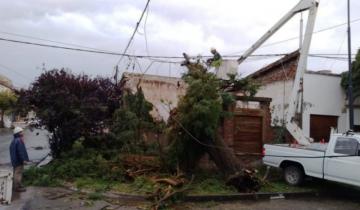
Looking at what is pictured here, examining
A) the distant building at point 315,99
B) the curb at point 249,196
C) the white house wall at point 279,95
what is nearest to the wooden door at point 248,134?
the curb at point 249,196

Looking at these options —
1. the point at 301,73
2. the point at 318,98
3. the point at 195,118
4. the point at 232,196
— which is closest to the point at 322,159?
the point at 232,196

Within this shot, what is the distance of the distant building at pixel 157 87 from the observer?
70.6 feet

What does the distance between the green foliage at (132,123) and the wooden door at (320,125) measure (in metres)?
8.77

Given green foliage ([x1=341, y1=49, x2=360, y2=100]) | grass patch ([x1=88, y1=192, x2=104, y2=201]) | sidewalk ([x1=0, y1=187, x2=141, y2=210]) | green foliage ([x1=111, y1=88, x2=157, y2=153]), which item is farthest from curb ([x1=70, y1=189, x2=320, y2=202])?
green foliage ([x1=341, y1=49, x2=360, y2=100])

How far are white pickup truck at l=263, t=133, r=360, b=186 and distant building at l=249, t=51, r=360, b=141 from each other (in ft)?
21.2

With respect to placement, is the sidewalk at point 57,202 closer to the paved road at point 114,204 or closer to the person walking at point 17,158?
the paved road at point 114,204

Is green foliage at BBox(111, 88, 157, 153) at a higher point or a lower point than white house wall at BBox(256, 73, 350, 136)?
lower

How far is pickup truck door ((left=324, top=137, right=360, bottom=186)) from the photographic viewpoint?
39.9 ft

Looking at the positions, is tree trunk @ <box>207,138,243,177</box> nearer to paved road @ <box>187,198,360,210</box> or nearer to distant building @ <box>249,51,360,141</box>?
paved road @ <box>187,198,360,210</box>

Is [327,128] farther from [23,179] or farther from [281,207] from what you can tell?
[23,179]

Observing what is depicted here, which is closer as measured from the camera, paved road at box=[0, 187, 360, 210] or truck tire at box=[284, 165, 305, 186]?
paved road at box=[0, 187, 360, 210]

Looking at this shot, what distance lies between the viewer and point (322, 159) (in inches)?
515

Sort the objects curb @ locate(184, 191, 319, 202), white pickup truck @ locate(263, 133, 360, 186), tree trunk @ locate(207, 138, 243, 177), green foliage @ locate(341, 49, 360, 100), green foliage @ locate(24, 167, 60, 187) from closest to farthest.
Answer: curb @ locate(184, 191, 319, 202) → white pickup truck @ locate(263, 133, 360, 186) → green foliage @ locate(24, 167, 60, 187) → tree trunk @ locate(207, 138, 243, 177) → green foliage @ locate(341, 49, 360, 100)

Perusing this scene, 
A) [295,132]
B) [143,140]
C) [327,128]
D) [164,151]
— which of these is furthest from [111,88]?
[327,128]
